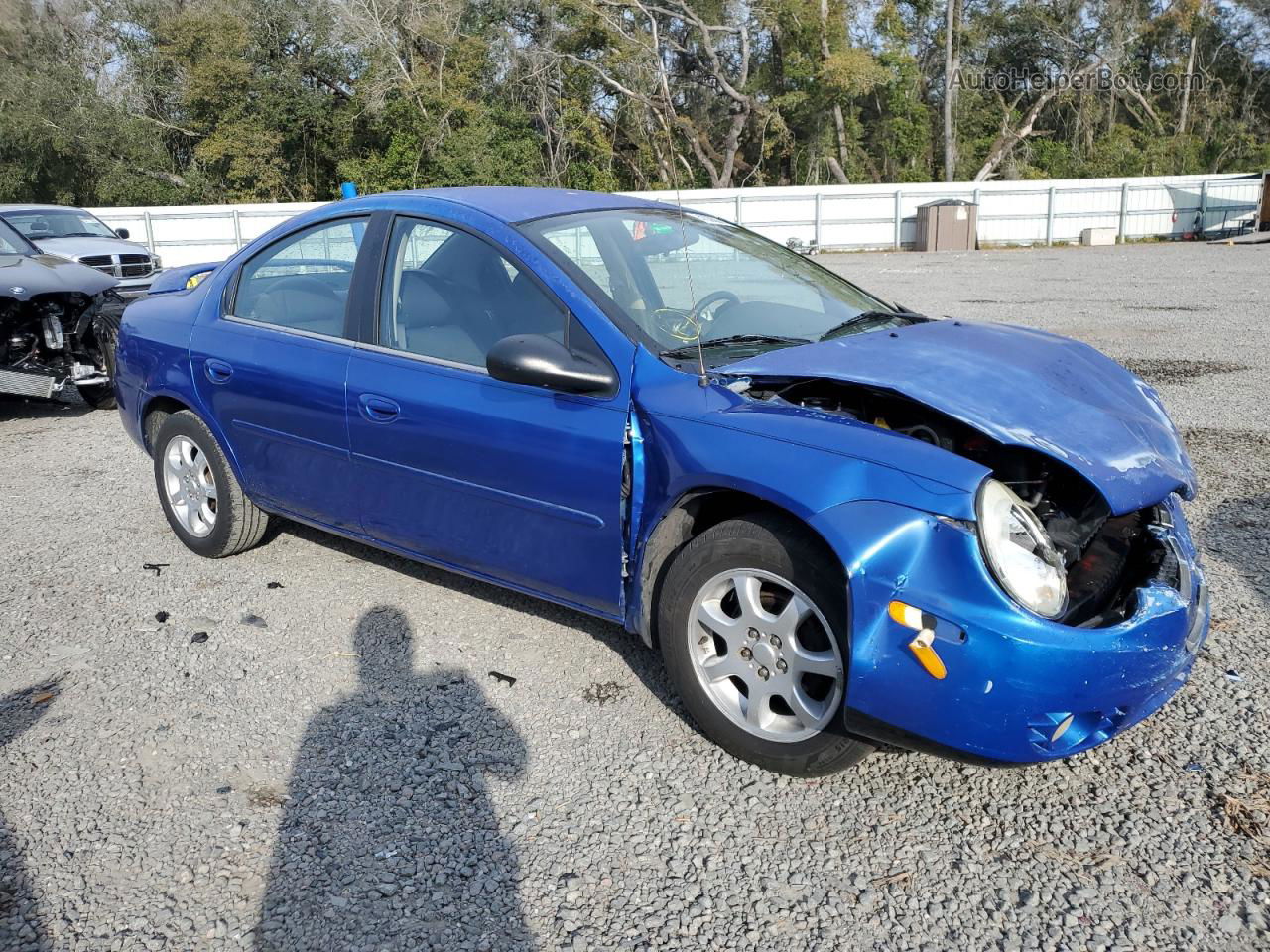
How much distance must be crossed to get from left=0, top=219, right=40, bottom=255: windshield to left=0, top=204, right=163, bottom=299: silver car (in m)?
3.84

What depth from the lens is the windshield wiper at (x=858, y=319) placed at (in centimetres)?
386

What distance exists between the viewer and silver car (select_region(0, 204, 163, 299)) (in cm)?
1379

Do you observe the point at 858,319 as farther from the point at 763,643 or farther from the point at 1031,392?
the point at 763,643

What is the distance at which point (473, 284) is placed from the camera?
3914mm

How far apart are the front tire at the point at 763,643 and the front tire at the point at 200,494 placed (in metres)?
2.50

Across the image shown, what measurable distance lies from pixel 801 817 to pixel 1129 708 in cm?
90

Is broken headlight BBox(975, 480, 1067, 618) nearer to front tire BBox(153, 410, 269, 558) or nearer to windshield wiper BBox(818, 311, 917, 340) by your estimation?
windshield wiper BBox(818, 311, 917, 340)

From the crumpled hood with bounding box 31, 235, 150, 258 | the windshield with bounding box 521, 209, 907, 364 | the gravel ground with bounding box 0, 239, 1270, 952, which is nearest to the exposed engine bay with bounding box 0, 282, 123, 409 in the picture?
the gravel ground with bounding box 0, 239, 1270, 952

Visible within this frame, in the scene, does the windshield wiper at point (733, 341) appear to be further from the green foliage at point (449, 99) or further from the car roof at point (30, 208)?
the green foliage at point (449, 99)

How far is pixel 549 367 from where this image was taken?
3.33 m

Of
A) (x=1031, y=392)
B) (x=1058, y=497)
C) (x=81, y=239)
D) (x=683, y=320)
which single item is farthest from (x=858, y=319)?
(x=81, y=239)

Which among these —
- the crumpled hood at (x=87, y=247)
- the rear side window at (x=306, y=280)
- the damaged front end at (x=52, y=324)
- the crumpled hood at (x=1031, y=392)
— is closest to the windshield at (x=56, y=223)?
the crumpled hood at (x=87, y=247)

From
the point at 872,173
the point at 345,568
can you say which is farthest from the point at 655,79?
the point at 345,568

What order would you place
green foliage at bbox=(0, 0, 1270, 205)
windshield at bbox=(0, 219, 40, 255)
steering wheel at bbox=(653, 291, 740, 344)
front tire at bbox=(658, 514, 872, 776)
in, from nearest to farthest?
1. front tire at bbox=(658, 514, 872, 776)
2. steering wheel at bbox=(653, 291, 740, 344)
3. windshield at bbox=(0, 219, 40, 255)
4. green foliage at bbox=(0, 0, 1270, 205)
